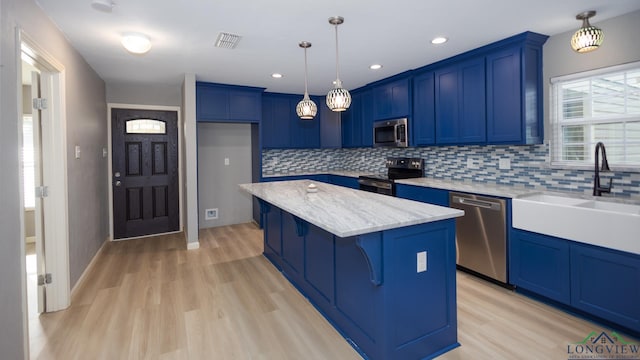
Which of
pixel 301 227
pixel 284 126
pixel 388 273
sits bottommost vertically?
pixel 388 273

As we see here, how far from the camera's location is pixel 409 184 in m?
3.94

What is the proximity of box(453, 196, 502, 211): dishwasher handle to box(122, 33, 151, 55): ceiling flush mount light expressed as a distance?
10.9 ft

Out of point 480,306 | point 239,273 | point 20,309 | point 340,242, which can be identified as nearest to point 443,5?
point 340,242

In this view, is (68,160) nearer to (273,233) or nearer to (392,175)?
(273,233)

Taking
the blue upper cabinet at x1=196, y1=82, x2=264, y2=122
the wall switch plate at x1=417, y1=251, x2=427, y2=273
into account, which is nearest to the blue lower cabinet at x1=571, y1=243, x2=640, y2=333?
the wall switch plate at x1=417, y1=251, x2=427, y2=273

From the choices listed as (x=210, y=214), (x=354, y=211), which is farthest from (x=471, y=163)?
(x=210, y=214)

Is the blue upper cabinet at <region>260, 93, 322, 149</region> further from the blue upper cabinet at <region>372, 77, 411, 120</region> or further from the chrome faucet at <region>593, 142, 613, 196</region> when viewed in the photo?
the chrome faucet at <region>593, 142, 613, 196</region>

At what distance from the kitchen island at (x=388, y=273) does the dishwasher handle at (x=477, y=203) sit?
3.56 ft

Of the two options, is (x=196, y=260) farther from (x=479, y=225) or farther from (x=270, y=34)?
(x=479, y=225)

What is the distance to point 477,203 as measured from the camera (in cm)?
311

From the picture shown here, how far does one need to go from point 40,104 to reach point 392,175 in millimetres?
4154

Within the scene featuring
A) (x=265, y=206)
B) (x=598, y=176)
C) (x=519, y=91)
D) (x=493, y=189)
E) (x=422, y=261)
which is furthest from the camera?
(x=265, y=206)

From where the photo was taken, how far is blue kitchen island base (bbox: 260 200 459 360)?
1.85 meters

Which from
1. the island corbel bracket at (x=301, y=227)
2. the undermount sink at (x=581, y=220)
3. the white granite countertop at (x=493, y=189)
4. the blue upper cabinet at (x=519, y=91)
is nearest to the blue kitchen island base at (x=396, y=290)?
the island corbel bracket at (x=301, y=227)
